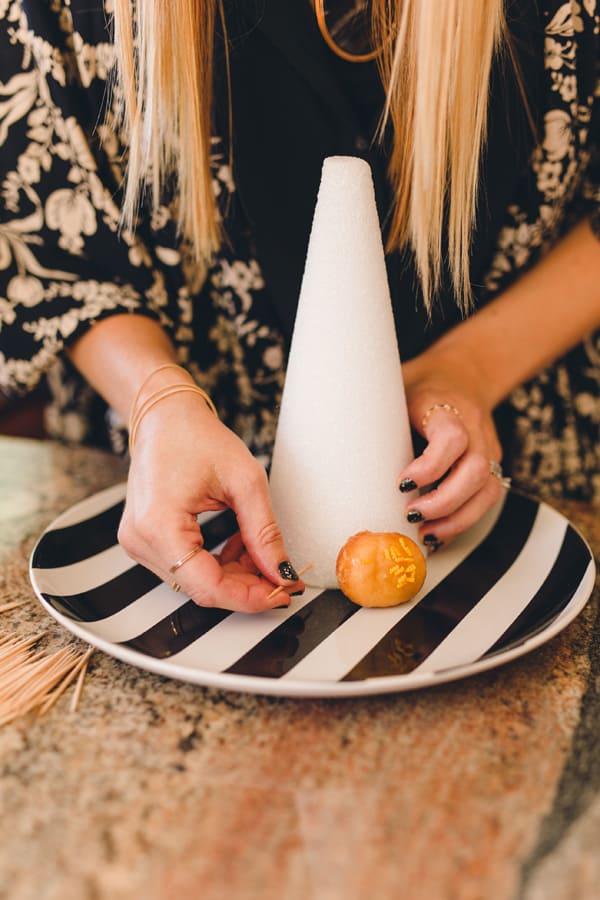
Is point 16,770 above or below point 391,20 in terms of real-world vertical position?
below

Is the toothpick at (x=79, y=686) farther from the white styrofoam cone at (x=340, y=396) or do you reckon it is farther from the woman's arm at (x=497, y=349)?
the woman's arm at (x=497, y=349)

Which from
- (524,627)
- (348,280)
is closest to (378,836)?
(524,627)

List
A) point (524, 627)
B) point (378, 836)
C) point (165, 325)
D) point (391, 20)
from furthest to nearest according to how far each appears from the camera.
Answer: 1. point (165, 325)
2. point (391, 20)
3. point (524, 627)
4. point (378, 836)

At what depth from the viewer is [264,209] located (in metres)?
0.69

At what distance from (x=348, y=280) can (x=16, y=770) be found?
35 cm

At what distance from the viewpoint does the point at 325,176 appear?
1.72 ft

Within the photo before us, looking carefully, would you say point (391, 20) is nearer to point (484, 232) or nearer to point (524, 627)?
point (484, 232)

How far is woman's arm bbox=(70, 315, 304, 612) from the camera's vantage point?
0.48 metres

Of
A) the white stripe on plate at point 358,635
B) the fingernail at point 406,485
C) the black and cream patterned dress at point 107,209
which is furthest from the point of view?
the black and cream patterned dress at point 107,209

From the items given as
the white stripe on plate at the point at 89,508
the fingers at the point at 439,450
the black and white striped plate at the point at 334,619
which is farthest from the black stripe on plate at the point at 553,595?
the white stripe on plate at the point at 89,508

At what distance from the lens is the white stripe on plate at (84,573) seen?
533mm

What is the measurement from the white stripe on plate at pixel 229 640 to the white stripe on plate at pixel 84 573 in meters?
0.11

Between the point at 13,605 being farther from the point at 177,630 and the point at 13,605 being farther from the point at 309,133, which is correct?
the point at 309,133

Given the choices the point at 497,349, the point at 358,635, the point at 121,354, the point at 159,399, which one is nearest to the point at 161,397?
the point at 159,399
